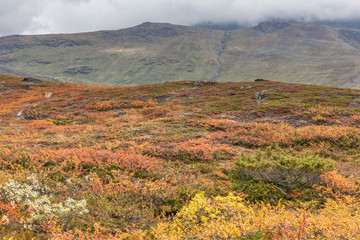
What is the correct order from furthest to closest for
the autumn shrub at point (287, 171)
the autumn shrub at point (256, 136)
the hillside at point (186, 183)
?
1. the autumn shrub at point (256, 136)
2. the autumn shrub at point (287, 171)
3. the hillside at point (186, 183)

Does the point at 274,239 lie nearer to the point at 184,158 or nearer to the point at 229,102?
the point at 184,158

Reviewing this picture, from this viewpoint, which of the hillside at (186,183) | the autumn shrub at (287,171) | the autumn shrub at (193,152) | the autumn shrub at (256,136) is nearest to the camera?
the hillside at (186,183)

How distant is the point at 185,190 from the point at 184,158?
3.75 meters

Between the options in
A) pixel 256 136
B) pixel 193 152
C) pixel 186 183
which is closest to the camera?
pixel 186 183

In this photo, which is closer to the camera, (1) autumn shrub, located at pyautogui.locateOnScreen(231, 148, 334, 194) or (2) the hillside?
(2) the hillside

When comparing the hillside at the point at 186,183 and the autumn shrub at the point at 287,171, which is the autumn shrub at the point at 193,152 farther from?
the autumn shrub at the point at 287,171

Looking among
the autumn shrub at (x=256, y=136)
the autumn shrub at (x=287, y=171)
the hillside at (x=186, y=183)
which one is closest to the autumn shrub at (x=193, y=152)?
the hillside at (x=186, y=183)

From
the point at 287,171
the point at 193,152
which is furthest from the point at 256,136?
the point at 287,171

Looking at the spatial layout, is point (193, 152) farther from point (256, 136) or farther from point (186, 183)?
point (256, 136)

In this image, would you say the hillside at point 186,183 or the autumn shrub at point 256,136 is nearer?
the hillside at point 186,183

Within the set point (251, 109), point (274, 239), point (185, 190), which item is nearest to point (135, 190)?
point (185, 190)

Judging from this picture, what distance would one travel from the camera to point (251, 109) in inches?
918

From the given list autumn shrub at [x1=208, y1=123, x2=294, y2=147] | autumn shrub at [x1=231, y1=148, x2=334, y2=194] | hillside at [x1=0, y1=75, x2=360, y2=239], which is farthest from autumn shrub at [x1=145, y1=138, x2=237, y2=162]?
autumn shrub at [x1=231, y1=148, x2=334, y2=194]

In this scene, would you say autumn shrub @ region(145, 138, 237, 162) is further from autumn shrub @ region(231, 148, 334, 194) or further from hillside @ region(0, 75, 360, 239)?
autumn shrub @ region(231, 148, 334, 194)
